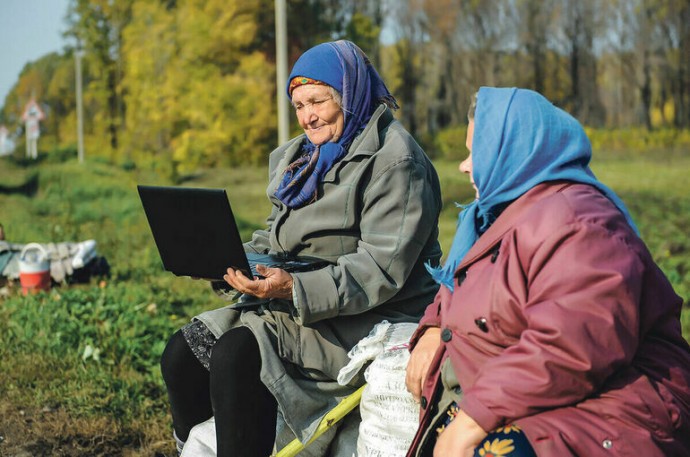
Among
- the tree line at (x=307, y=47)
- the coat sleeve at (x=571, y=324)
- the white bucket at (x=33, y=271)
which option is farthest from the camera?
the tree line at (x=307, y=47)

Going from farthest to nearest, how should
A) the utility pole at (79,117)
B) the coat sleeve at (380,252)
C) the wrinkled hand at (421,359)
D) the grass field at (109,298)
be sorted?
1. the utility pole at (79,117)
2. the grass field at (109,298)
3. the coat sleeve at (380,252)
4. the wrinkled hand at (421,359)

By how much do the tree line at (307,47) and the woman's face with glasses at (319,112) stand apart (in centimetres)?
495

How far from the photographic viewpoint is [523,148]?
1.91 metres

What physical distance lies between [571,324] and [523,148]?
416 millimetres

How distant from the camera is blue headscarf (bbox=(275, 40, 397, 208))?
2.73 meters

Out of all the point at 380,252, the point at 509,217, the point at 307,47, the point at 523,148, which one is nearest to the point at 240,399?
the point at 380,252

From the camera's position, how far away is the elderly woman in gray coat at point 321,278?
2.58 metres

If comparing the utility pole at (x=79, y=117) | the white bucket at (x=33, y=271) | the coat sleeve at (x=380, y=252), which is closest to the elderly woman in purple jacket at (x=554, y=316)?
the coat sleeve at (x=380, y=252)

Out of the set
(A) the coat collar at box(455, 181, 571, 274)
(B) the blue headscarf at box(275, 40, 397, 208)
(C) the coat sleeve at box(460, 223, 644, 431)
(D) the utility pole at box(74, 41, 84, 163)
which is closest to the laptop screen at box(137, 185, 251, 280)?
(B) the blue headscarf at box(275, 40, 397, 208)

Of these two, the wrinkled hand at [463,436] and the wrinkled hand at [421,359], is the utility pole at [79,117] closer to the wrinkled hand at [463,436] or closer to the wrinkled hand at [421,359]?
the wrinkled hand at [421,359]

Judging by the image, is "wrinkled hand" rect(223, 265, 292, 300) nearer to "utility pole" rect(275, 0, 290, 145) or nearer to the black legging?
the black legging

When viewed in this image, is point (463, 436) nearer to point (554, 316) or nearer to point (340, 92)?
point (554, 316)

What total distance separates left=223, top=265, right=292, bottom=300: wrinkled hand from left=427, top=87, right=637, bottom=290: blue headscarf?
768mm

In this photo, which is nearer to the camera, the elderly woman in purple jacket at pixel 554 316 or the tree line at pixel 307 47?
the elderly woman in purple jacket at pixel 554 316
